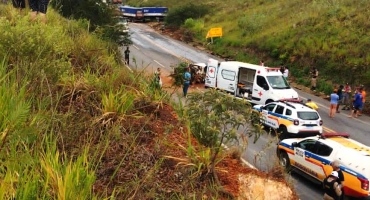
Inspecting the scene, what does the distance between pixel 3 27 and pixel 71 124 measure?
2624 mm

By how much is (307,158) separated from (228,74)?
11101 millimetres

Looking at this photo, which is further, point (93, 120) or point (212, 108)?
point (212, 108)

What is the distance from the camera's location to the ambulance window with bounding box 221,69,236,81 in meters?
23.0

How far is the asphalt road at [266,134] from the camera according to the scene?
1230 centimetres

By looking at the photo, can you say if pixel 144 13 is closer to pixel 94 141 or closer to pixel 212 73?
pixel 212 73

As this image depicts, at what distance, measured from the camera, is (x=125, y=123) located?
22.4 feet

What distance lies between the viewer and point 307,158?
42.4ft

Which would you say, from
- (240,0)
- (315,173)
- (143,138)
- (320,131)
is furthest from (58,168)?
(240,0)

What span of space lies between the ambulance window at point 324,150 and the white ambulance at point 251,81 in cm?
780

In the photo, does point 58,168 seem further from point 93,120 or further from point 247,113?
point 247,113

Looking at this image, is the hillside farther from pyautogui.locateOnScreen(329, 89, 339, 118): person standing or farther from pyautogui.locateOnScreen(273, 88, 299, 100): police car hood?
pyautogui.locateOnScreen(329, 89, 339, 118): person standing

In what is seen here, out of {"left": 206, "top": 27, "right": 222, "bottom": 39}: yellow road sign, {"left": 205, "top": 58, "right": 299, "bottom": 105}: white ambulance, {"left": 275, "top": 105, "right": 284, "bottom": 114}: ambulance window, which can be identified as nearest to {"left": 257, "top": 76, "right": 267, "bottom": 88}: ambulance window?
{"left": 205, "top": 58, "right": 299, "bottom": 105}: white ambulance

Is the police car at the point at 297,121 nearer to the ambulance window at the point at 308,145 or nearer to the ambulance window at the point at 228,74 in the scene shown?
the ambulance window at the point at 308,145

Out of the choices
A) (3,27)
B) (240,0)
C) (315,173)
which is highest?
(240,0)
